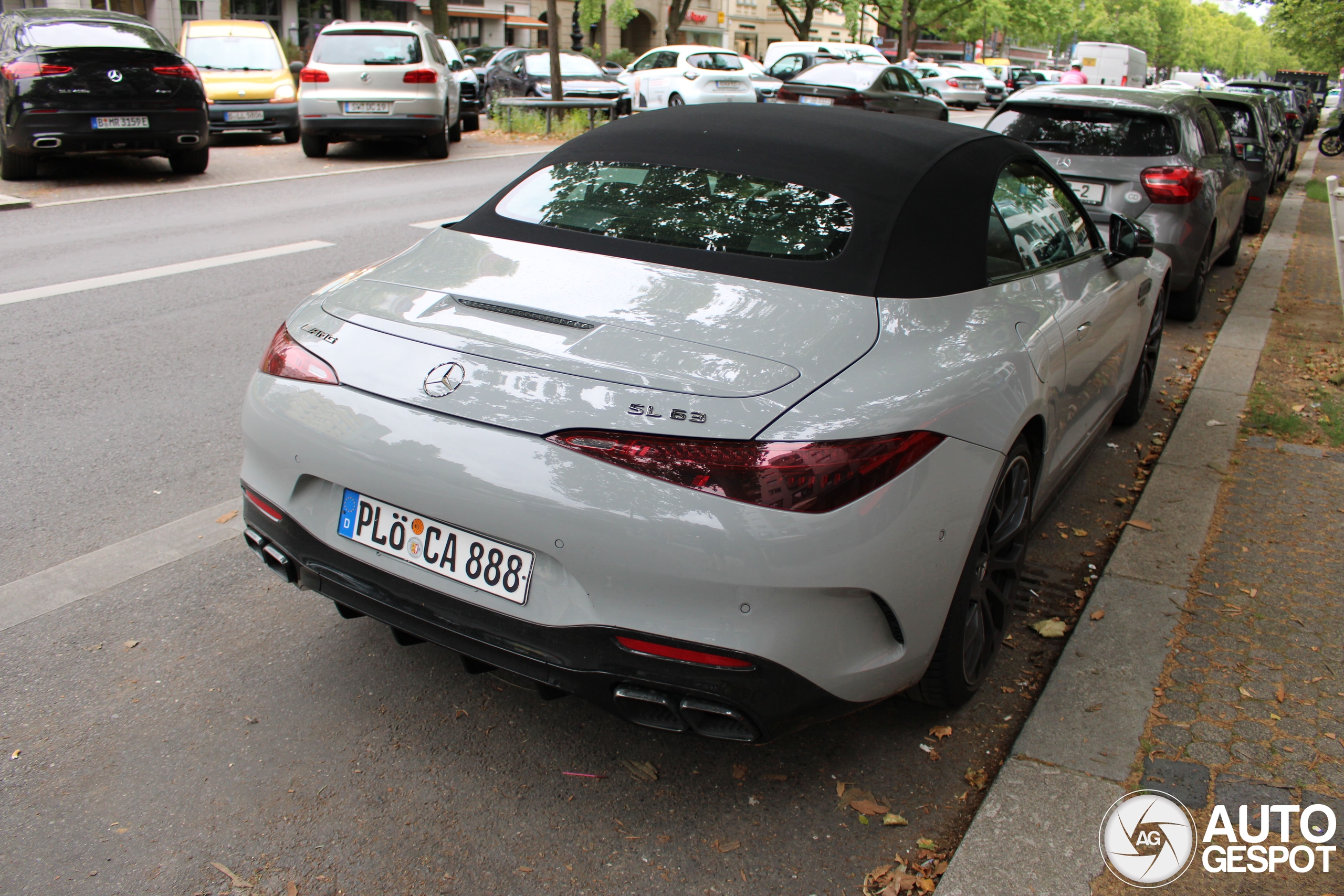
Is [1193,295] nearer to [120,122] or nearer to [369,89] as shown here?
[120,122]

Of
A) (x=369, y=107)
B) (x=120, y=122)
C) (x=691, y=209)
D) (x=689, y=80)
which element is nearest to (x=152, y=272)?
(x=120, y=122)

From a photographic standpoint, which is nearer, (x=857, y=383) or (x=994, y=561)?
(x=857, y=383)

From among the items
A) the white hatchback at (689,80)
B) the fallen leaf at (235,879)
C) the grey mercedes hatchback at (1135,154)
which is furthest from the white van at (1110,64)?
the fallen leaf at (235,879)

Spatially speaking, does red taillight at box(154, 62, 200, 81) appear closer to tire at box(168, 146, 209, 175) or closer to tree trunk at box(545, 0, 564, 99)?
tire at box(168, 146, 209, 175)

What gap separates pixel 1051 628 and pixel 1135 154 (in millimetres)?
5066

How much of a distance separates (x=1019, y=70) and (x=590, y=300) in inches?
2345

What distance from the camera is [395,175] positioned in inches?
566

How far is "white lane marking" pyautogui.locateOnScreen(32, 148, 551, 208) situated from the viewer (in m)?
11.6

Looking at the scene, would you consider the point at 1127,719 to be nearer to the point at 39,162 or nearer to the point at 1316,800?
the point at 1316,800

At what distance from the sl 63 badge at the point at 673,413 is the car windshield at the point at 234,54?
17590 millimetres

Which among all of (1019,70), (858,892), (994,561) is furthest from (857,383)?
(1019,70)

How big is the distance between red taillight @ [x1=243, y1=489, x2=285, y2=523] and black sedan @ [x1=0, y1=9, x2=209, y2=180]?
35.7 ft

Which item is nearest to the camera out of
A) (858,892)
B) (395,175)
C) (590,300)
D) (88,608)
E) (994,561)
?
(858,892)

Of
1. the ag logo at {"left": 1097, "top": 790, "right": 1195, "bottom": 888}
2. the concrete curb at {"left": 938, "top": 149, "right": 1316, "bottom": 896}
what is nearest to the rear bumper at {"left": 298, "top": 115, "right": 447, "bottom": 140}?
the concrete curb at {"left": 938, "top": 149, "right": 1316, "bottom": 896}
